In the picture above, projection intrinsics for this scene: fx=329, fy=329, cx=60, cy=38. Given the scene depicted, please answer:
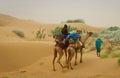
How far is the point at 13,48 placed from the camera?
65.7ft

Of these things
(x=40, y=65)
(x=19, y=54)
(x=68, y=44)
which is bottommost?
(x=40, y=65)

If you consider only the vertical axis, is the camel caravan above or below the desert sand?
above

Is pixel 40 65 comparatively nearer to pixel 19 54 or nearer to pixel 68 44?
pixel 68 44

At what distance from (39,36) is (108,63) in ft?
101

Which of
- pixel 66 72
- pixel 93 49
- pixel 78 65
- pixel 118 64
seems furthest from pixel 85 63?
pixel 93 49

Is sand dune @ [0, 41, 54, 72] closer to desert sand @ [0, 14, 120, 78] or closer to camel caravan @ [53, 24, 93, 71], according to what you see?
desert sand @ [0, 14, 120, 78]

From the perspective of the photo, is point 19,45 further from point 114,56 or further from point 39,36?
point 39,36

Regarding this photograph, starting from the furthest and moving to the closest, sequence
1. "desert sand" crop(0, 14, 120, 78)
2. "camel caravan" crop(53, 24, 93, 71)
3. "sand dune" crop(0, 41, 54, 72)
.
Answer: "sand dune" crop(0, 41, 54, 72), "camel caravan" crop(53, 24, 93, 71), "desert sand" crop(0, 14, 120, 78)

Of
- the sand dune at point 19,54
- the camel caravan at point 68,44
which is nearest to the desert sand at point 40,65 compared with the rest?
the sand dune at point 19,54

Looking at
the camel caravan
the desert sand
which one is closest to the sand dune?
the desert sand

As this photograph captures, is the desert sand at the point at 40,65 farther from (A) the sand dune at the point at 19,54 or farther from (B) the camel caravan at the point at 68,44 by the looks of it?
(B) the camel caravan at the point at 68,44

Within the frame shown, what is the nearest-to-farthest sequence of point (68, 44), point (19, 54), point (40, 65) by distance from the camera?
point (68, 44) < point (40, 65) < point (19, 54)

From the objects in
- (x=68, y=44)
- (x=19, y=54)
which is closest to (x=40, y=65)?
(x=68, y=44)

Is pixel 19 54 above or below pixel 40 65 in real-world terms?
above
